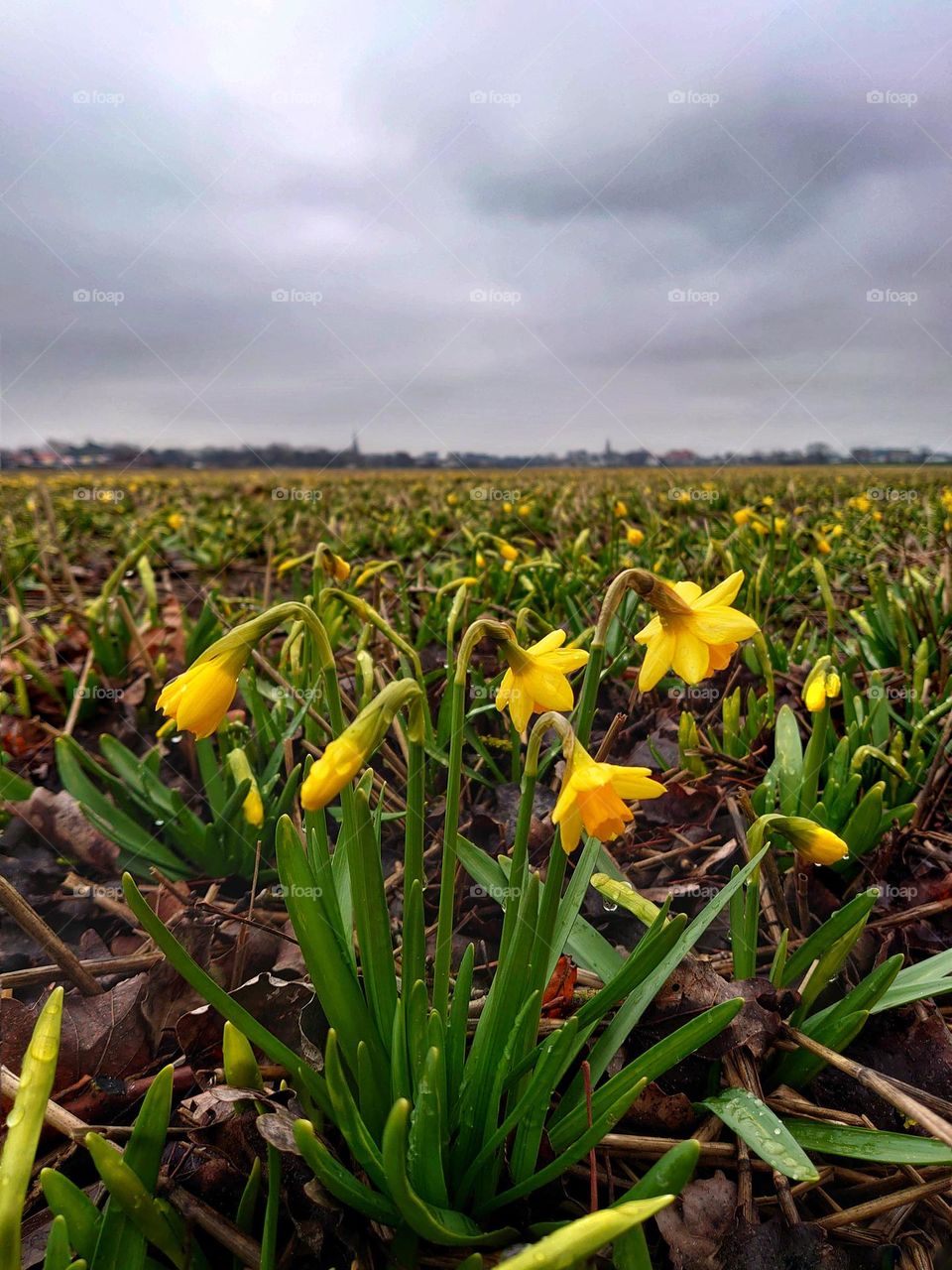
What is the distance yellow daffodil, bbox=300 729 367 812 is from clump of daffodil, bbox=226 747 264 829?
3.70ft

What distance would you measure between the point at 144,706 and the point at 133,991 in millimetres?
1698

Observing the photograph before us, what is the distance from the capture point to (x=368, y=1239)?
1.15m

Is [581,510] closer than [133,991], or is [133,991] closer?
[133,991]

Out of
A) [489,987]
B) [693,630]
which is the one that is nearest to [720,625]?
[693,630]

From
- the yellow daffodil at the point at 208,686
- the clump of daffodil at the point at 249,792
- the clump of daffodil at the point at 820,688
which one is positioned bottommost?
the clump of daffodil at the point at 249,792

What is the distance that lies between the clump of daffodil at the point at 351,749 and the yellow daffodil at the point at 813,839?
689 millimetres

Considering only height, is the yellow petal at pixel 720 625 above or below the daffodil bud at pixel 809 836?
above

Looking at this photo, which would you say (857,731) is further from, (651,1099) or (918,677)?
(651,1099)

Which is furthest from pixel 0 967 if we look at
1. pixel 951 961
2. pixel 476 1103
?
pixel 951 961

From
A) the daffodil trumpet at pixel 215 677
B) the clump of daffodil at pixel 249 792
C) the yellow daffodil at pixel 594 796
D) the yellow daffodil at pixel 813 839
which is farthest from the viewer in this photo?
the clump of daffodil at pixel 249 792

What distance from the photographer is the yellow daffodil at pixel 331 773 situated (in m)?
0.88

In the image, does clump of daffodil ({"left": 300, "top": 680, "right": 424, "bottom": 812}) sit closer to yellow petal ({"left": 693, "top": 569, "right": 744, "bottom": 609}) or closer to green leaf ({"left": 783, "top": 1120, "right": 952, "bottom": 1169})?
yellow petal ({"left": 693, "top": 569, "right": 744, "bottom": 609})

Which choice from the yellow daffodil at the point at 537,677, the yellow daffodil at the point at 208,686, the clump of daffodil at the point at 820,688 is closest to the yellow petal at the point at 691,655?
the yellow daffodil at the point at 537,677

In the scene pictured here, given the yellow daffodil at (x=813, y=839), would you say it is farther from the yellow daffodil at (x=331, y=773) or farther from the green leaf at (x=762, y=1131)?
the yellow daffodil at (x=331, y=773)
